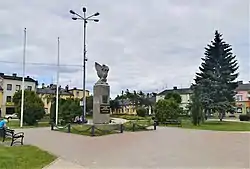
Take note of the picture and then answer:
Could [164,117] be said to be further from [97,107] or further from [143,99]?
[143,99]

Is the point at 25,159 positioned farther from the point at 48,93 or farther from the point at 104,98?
the point at 48,93

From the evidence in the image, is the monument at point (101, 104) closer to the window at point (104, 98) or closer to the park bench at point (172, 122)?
the window at point (104, 98)

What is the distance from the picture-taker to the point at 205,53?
4666cm

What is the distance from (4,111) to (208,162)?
221 ft

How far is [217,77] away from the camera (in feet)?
145

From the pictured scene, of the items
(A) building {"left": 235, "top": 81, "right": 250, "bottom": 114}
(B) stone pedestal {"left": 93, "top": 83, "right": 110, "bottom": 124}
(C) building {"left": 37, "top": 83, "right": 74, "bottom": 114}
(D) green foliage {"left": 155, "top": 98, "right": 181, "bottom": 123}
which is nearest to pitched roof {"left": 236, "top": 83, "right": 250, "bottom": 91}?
(A) building {"left": 235, "top": 81, "right": 250, "bottom": 114}

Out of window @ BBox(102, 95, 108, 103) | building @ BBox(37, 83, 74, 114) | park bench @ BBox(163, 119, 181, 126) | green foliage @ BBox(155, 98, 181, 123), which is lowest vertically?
park bench @ BBox(163, 119, 181, 126)

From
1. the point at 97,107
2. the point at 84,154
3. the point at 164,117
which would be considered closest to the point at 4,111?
the point at 164,117

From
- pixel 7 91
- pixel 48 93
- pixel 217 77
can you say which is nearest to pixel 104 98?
pixel 217 77

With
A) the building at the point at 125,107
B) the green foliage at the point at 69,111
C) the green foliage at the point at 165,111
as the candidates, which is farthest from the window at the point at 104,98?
the building at the point at 125,107

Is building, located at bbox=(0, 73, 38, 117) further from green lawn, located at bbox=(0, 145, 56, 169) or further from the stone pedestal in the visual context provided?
green lawn, located at bbox=(0, 145, 56, 169)

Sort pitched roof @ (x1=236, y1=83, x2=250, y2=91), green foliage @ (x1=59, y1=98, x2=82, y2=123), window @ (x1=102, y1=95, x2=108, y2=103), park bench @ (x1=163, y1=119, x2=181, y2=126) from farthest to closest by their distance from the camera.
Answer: pitched roof @ (x1=236, y1=83, x2=250, y2=91)
green foliage @ (x1=59, y1=98, x2=82, y2=123)
park bench @ (x1=163, y1=119, x2=181, y2=126)
window @ (x1=102, y1=95, x2=108, y2=103)

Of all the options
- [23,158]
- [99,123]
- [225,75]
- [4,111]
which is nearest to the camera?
[23,158]

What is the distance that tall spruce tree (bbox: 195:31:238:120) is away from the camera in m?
42.6
